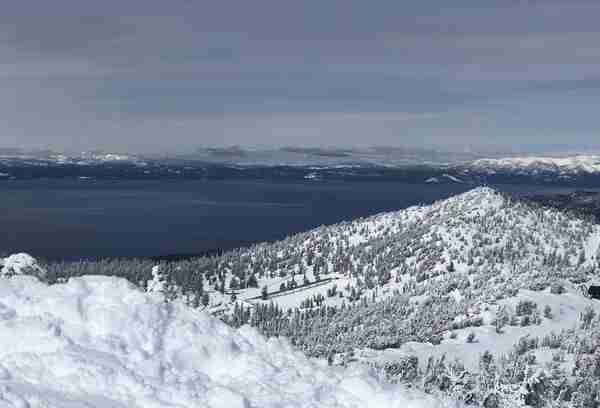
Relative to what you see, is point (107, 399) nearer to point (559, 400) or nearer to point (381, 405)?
point (381, 405)

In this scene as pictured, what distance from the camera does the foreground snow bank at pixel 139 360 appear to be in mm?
19266

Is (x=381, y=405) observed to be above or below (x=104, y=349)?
below

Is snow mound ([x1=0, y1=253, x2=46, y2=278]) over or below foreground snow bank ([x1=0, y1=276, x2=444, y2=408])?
below

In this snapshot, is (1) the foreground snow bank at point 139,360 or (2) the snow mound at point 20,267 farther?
(2) the snow mound at point 20,267

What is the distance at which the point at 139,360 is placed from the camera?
69.8ft

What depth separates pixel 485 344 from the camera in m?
72.4

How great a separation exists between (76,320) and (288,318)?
11885 centimetres

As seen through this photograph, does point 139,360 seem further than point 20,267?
No

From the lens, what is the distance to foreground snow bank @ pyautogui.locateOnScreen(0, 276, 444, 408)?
19.3 meters

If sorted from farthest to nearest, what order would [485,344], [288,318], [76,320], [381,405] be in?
[288,318] → [485,344] → [76,320] → [381,405]

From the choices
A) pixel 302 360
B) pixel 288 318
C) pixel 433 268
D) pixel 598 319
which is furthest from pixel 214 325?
pixel 433 268

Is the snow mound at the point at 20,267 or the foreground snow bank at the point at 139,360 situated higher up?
the foreground snow bank at the point at 139,360

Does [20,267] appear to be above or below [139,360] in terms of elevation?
below

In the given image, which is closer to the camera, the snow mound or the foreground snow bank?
the foreground snow bank
